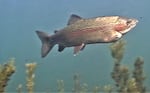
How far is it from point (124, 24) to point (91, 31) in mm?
383

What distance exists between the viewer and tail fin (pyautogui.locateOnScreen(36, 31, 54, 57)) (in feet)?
16.4

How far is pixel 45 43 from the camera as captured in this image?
5.14m

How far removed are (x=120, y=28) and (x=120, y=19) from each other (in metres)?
0.12

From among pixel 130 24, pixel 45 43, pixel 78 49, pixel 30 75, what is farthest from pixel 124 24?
pixel 30 75

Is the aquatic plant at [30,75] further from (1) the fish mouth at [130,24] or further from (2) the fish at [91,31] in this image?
(1) the fish mouth at [130,24]

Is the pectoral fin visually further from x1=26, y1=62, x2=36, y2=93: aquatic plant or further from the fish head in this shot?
x1=26, y1=62, x2=36, y2=93: aquatic plant

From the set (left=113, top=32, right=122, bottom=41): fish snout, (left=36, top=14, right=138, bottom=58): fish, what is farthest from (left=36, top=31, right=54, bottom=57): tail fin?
(left=113, top=32, right=122, bottom=41): fish snout

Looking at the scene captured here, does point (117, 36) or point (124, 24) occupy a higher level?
point (124, 24)

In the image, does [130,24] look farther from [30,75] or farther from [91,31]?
[30,75]

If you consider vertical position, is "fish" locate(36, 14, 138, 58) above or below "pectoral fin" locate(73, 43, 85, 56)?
above

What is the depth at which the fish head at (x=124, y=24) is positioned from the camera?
4.39 meters

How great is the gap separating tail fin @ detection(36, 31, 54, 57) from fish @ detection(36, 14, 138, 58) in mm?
20

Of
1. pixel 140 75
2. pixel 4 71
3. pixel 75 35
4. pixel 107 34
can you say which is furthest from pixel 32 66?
pixel 140 75

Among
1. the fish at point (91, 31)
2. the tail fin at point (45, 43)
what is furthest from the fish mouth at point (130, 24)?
the tail fin at point (45, 43)
